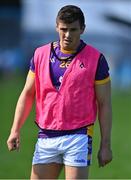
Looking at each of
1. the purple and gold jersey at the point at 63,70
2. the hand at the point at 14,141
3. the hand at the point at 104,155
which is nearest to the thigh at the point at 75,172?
the hand at the point at 104,155

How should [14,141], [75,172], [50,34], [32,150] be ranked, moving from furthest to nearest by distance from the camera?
1. [50,34]
2. [32,150]
3. [14,141]
4. [75,172]

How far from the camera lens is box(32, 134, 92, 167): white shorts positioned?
5.18m

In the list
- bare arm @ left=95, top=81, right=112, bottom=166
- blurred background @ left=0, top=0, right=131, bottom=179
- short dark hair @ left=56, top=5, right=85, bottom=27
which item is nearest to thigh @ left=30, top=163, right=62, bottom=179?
bare arm @ left=95, top=81, right=112, bottom=166

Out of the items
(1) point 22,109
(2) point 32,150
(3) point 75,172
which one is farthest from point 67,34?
(2) point 32,150

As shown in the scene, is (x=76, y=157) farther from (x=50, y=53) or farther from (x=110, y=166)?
(x=110, y=166)

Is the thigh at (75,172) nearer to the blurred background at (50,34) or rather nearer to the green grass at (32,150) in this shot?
the green grass at (32,150)

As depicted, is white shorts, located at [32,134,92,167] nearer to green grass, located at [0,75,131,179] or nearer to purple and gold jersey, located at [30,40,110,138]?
purple and gold jersey, located at [30,40,110,138]

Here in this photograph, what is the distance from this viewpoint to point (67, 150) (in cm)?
521

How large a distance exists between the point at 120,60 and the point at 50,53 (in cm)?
1933

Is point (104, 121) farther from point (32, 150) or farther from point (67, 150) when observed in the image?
point (32, 150)

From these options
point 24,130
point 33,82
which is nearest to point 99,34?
point 24,130

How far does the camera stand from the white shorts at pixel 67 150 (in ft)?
17.0

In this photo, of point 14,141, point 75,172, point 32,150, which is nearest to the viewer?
point 75,172

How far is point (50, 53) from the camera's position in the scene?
A: 5309mm
